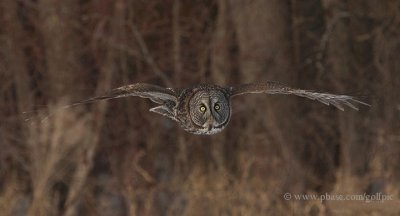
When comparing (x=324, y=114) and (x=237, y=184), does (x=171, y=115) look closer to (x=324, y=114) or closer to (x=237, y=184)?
(x=237, y=184)

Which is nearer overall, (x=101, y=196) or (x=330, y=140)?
(x=101, y=196)

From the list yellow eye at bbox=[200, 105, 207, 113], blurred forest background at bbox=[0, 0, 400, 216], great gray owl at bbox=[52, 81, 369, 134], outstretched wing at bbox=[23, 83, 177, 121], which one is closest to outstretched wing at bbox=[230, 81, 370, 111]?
great gray owl at bbox=[52, 81, 369, 134]

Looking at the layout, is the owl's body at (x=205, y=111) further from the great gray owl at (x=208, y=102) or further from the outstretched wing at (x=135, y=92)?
the outstretched wing at (x=135, y=92)

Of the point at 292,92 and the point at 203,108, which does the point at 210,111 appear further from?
the point at 292,92

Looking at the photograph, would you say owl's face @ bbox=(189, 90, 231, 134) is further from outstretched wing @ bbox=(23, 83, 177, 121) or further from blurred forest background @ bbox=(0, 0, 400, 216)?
blurred forest background @ bbox=(0, 0, 400, 216)

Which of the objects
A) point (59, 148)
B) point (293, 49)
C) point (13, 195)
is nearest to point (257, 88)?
point (59, 148)

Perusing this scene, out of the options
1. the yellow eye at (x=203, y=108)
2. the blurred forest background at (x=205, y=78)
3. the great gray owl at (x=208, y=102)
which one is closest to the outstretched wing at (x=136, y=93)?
the great gray owl at (x=208, y=102)
